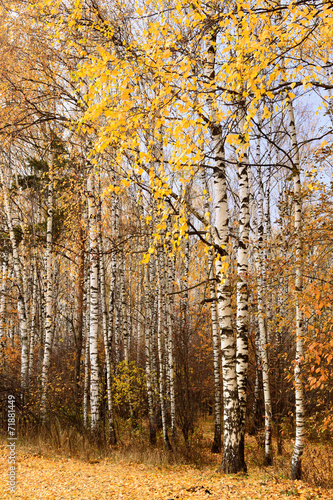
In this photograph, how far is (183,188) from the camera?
893cm

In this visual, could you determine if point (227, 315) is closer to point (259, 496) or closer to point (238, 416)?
point (238, 416)

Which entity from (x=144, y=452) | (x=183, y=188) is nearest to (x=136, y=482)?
(x=144, y=452)

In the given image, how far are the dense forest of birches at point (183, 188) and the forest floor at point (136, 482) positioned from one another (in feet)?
1.42

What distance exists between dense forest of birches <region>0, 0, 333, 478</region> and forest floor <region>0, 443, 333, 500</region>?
433 millimetres

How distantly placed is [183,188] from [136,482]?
6147 millimetres

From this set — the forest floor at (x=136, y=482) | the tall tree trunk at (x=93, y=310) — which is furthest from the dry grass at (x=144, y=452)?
the tall tree trunk at (x=93, y=310)

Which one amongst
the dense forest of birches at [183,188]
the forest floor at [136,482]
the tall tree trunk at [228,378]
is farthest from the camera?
the tall tree trunk at [228,378]

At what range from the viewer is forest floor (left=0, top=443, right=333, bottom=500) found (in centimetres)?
475

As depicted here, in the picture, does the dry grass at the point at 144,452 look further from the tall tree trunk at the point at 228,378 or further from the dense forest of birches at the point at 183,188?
the tall tree trunk at the point at 228,378

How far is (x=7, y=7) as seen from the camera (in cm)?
865

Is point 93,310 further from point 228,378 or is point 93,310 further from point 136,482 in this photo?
point 228,378

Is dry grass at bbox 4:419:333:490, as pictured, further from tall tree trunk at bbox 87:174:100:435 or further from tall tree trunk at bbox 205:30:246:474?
tall tree trunk at bbox 205:30:246:474

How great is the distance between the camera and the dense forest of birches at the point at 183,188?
3713 mm

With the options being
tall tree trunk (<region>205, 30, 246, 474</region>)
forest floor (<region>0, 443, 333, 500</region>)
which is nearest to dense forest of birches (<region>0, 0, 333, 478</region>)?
tall tree trunk (<region>205, 30, 246, 474</region>)
